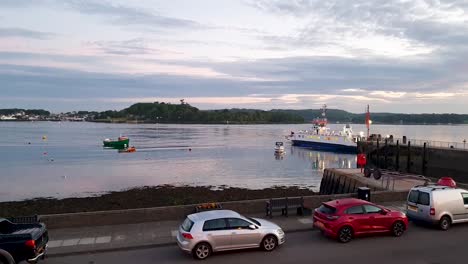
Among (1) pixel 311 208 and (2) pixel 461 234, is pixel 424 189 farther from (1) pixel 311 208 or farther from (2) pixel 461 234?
(1) pixel 311 208

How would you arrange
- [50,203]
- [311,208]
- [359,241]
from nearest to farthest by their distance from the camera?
[359,241] < [311,208] < [50,203]

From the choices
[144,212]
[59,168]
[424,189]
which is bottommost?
[59,168]

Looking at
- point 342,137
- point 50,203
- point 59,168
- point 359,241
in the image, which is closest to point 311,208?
point 359,241

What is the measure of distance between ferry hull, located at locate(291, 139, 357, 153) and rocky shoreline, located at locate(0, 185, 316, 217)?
194 ft

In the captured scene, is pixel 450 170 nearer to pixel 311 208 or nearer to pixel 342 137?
pixel 311 208

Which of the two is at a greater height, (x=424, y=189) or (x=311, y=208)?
(x=424, y=189)

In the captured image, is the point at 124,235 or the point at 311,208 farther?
the point at 311,208

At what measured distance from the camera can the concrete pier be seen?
1098 inches

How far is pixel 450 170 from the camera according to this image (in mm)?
50500

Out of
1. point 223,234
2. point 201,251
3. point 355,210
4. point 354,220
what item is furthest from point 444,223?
point 201,251

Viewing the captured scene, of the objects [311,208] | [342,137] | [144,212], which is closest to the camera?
[144,212]

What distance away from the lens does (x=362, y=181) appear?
30812 mm

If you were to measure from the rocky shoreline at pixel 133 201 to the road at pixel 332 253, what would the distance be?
16.3 m

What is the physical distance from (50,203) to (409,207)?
27148mm
